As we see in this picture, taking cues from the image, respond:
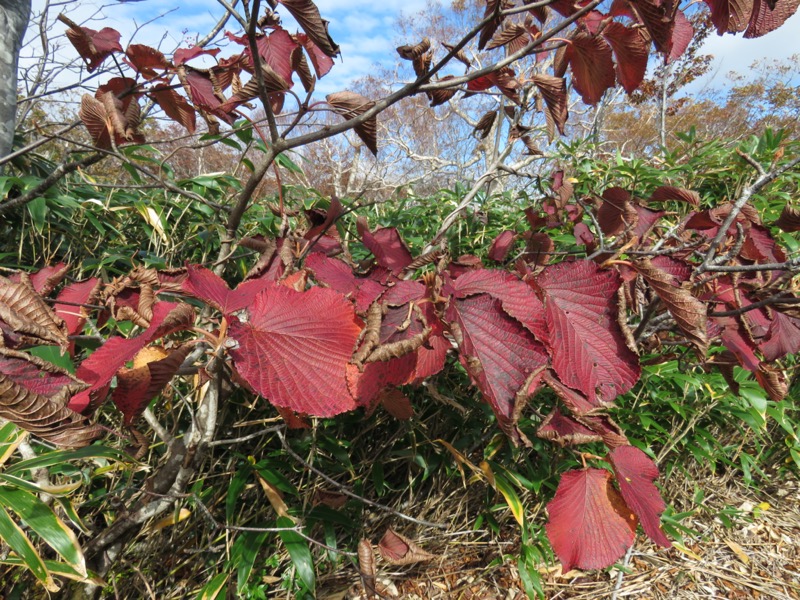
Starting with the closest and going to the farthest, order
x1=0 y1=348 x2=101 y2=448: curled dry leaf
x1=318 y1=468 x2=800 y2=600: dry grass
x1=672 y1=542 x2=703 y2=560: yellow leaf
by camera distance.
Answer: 1. x1=0 y1=348 x2=101 y2=448: curled dry leaf
2. x1=318 y1=468 x2=800 y2=600: dry grass
3. x1=672 y1=542 x2=703 y2=560: yellow leaf

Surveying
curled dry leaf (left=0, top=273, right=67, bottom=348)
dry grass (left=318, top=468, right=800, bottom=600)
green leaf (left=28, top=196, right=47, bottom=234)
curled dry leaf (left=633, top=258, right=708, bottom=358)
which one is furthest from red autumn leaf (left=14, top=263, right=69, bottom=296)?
dry grass (left=318, top=468, right=800, bottom=600)

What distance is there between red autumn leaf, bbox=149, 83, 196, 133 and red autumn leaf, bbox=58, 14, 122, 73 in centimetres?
12

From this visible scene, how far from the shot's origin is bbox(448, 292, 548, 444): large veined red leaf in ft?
1.37

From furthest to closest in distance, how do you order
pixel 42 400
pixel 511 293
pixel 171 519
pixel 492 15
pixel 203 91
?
pixel 171 519, pixel 203 91, pixel 492 15, pixel 511 293, pixel 42 400

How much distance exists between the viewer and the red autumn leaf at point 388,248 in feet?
2.39

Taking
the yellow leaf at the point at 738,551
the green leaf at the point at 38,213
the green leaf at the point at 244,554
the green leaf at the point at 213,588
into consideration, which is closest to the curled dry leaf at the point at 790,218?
the green leaf at the point at 244,554

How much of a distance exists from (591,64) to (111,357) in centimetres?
78

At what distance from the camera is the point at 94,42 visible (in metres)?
0.93

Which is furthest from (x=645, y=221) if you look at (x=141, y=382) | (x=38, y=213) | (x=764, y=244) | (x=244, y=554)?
(x=38, y=213)

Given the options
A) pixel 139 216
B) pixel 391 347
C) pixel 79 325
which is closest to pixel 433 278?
pixel 391 347

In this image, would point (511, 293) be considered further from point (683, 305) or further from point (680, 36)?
point (680, 36)

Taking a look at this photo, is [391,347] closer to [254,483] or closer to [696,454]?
[254,483]

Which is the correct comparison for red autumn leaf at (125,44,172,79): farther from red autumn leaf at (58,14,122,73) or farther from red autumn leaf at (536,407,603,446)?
red autumn leaf at (536,407,603,446)

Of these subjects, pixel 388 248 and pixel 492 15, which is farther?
pixel 388 248
